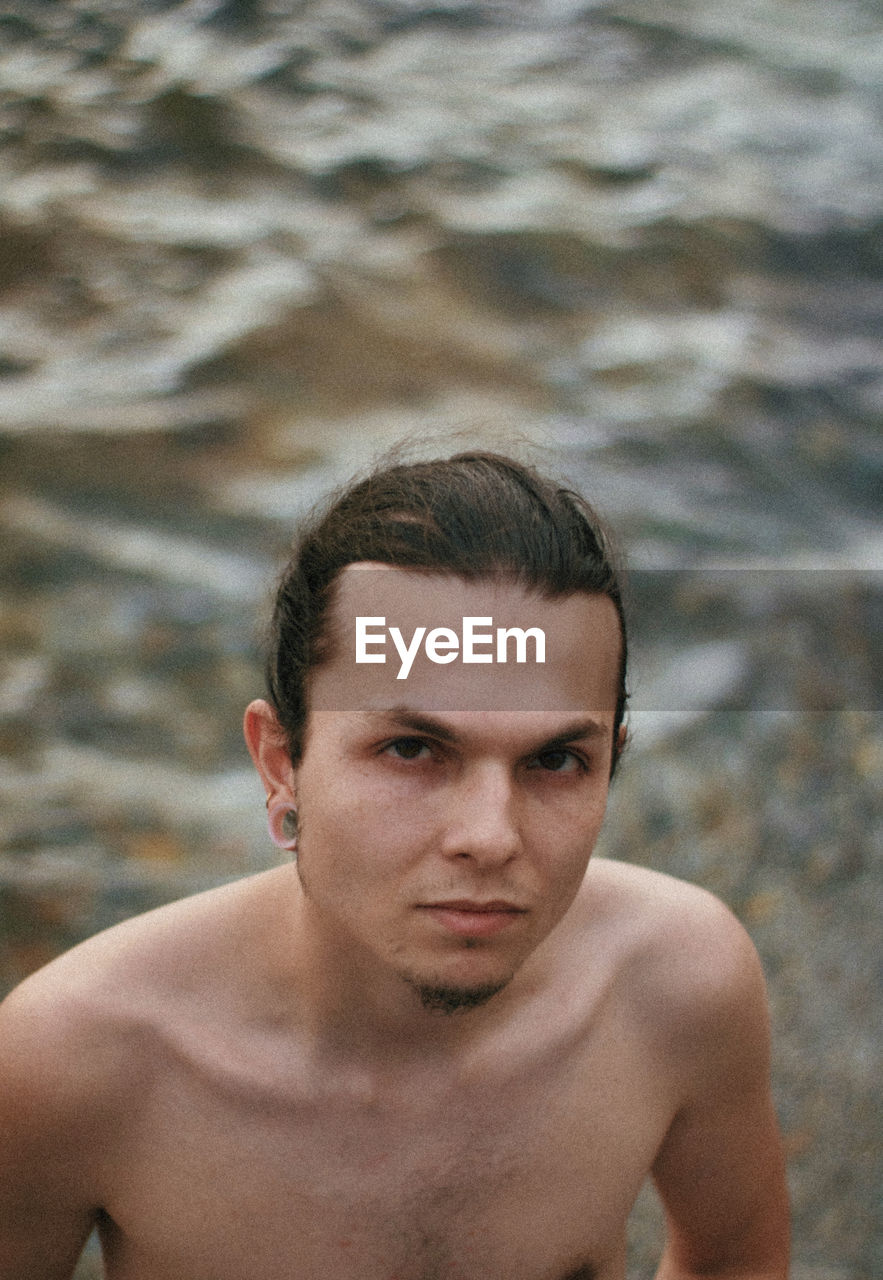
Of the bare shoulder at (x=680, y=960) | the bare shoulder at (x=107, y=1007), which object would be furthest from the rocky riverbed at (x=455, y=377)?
the bare shoulder at (x=107, y=1007)

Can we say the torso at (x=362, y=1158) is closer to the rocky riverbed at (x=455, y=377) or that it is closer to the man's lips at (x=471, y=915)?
the man's lips at (x=471, y=915)

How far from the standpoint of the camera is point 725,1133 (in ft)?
3.54

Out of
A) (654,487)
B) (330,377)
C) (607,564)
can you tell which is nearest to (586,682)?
(607,564)

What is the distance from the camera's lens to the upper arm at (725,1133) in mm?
1045

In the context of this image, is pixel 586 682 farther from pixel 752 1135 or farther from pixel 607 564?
pixel 752 1135

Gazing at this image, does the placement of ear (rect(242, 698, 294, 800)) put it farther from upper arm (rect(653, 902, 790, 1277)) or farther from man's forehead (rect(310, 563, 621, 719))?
upper arm (rect(653, 902, 790, 1277))

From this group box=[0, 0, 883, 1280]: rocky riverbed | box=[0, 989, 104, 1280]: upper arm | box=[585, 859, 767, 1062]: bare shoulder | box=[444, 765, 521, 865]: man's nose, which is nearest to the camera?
box=[444, 765, 521, 865]: man's nose

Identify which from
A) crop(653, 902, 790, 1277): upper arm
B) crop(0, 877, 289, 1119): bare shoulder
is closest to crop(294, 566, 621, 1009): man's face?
crop(0, 877, 289, 1119): bare shoulder

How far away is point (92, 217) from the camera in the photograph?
238 cm

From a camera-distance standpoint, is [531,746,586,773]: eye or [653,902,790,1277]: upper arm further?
[653,902,790,1277]: upper arm

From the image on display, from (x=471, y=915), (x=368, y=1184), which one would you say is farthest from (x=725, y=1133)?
(x=471, y=915)

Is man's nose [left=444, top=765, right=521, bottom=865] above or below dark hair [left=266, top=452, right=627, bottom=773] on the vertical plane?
below

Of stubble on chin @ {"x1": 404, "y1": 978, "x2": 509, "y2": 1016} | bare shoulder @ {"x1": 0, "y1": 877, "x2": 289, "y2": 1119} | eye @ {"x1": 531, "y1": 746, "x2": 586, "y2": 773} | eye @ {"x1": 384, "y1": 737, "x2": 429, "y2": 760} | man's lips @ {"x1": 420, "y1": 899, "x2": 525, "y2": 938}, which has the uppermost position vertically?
eye @ {"x1": 384, "y1": 737, "x2": 429, "y2": 760}

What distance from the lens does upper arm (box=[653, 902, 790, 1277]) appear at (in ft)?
3.43
